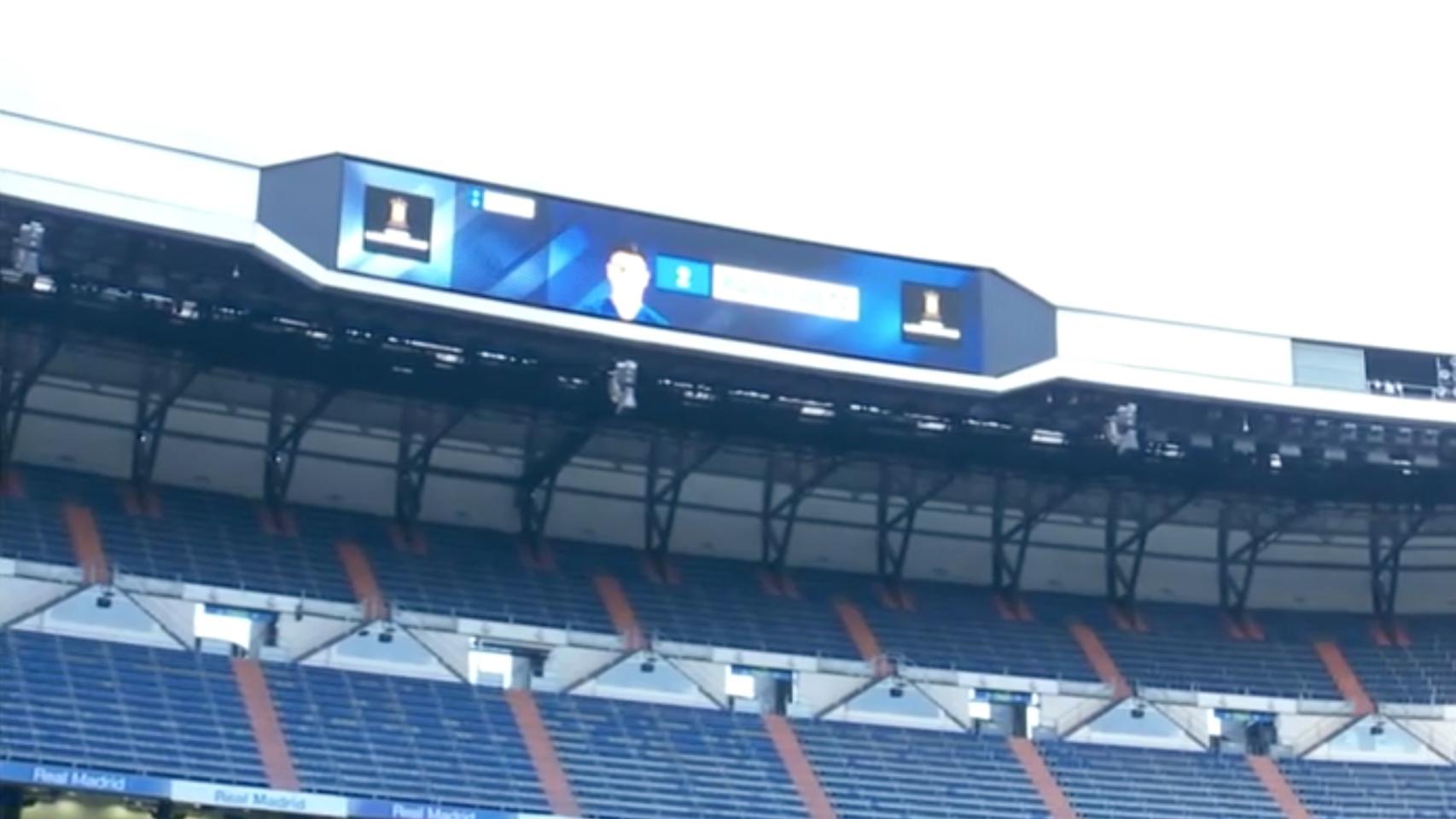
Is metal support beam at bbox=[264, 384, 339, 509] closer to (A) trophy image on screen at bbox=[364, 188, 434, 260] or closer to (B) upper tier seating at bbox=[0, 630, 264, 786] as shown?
(A) trophy image on screen at bbox=[364, 188, 434, 260]

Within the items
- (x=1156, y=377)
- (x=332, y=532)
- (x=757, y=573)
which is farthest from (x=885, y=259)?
(x=332, y=532)

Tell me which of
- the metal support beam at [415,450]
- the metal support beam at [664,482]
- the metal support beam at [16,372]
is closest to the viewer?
the metal support beam at [16,372]

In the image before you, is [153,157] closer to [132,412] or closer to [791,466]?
[132,412]

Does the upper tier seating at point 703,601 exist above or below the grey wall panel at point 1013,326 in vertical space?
below

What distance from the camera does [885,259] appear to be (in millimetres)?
37594

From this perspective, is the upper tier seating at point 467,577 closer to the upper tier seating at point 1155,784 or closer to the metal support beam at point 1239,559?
the upper tier seating at point 1155,784

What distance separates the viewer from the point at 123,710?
33.0 meters

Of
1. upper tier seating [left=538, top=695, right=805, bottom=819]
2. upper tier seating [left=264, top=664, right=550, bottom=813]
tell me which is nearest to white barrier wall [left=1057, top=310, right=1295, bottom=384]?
upper tier seating [left=538, top=695, right=805, bottom=819]

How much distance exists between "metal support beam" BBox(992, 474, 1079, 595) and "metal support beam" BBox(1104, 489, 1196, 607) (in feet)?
4.86

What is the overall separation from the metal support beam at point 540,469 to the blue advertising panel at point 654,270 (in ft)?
14.4

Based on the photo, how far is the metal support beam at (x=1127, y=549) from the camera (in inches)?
1746

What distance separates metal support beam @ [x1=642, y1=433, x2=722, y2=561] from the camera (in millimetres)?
40500

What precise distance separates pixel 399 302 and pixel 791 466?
10.9m

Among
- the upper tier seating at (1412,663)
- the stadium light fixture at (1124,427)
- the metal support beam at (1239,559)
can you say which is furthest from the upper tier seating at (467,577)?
the upper tier seating at (1412,663)
